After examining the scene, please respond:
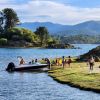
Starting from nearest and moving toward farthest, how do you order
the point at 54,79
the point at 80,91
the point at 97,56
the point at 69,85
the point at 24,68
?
1. the point at 80,91
2. the point at 69,85
3. the point at 54,79
4. the point at 24,68
5. the point at 97,56

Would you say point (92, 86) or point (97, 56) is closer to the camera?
point (92, 86)

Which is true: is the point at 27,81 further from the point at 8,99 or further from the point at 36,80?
the point at 8,99

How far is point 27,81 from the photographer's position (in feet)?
212

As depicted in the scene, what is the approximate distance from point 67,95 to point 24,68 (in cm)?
3537

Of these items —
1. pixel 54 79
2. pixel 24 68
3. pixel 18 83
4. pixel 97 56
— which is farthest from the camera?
pixel 97 56

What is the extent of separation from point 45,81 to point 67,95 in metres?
14.8

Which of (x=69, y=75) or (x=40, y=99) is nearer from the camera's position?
(x=40, y=99)

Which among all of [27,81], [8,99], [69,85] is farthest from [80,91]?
[27,81]

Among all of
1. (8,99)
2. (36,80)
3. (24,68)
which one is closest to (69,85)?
(36,80)

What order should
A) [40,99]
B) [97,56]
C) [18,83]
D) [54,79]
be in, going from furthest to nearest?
[97,56] → [54,79] → [18,83] → [40,99]

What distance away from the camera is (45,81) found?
63812 millimetres

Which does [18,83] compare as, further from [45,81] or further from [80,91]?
[80,91]

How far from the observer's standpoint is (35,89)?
54.7 metres

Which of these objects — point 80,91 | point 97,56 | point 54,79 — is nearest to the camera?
point 80,91
